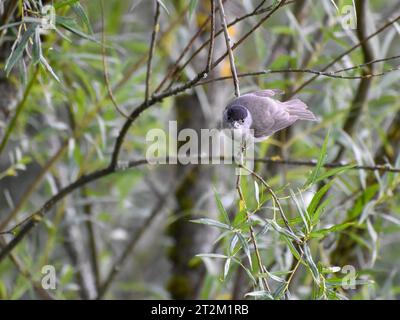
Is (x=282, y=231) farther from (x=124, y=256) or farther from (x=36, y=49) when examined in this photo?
(x=124, y=256)

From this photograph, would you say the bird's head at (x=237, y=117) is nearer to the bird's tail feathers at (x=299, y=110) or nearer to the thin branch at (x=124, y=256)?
the bird's tail feathers at (x=299, y=110)

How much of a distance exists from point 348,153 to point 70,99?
573 millimetres

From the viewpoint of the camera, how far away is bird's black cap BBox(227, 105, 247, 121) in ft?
2.34

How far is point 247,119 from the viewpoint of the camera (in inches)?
28.7

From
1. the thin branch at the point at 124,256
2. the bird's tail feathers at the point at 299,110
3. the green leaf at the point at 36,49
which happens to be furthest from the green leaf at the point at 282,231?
the thin branch at the point at 124,256

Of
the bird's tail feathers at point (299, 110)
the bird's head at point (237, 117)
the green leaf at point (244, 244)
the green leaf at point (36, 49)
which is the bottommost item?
the green leaf at point (244, 244)

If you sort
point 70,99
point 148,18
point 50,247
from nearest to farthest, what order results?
point 70,99 < point 50,247 < point 148,18

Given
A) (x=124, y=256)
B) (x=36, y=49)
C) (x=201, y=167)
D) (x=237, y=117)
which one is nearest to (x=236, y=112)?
(x=237, y=117)

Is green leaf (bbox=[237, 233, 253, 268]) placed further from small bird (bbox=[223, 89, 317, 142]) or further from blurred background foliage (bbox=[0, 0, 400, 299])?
small bird (bbox=[223, 89, 317, 142])

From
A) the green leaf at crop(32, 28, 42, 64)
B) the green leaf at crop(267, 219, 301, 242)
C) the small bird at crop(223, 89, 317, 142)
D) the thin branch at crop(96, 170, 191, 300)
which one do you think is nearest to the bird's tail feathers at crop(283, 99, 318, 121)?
the small bird at crop(223, 89, 317, 142)

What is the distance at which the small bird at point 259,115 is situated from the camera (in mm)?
720

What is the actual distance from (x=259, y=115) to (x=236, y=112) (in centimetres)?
4
